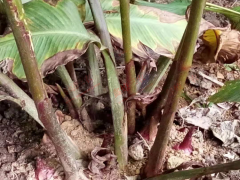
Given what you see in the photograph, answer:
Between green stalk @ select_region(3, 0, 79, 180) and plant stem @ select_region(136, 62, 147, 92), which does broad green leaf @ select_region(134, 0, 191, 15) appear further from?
green stalk @ select_region(3, 0, 79, 180)

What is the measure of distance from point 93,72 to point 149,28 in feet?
0.67

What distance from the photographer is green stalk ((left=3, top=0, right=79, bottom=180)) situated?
15.9 inches

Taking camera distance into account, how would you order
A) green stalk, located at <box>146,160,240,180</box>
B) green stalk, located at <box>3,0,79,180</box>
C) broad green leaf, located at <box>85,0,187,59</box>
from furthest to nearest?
broad green leaf, located at <box>85,0,187,59</box> < green stalk, located at <box>146,160,240,180</box> < green stalk, located at <box>3,0,79,180</box>

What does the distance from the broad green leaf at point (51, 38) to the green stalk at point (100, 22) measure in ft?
0.12

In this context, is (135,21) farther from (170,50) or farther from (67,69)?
(67,69)

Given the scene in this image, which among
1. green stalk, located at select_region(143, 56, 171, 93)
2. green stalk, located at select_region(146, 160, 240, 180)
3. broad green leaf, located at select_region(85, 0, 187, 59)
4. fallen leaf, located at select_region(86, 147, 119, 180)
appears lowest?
fallen leaf, located at select_region(86, 147, 119, 180)

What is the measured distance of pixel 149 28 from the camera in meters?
0.83

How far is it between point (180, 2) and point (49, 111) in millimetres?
624

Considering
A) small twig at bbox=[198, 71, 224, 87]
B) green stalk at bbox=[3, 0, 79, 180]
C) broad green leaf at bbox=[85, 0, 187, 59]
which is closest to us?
green stalk at bbox=[3, 0, 79, 180]

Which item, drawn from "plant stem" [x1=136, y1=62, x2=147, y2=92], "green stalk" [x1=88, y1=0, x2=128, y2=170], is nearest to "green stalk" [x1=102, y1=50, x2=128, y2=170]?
"green stalk" [x1=88, y1=0, x2=128, y2=170]

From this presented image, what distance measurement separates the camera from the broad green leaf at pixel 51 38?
0.68 m

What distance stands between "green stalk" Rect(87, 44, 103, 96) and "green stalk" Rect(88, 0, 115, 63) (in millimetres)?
113

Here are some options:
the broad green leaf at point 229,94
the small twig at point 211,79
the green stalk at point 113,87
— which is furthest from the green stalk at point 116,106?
the small twig at point 211,79

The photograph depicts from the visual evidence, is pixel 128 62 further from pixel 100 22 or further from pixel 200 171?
pixel 200 171
